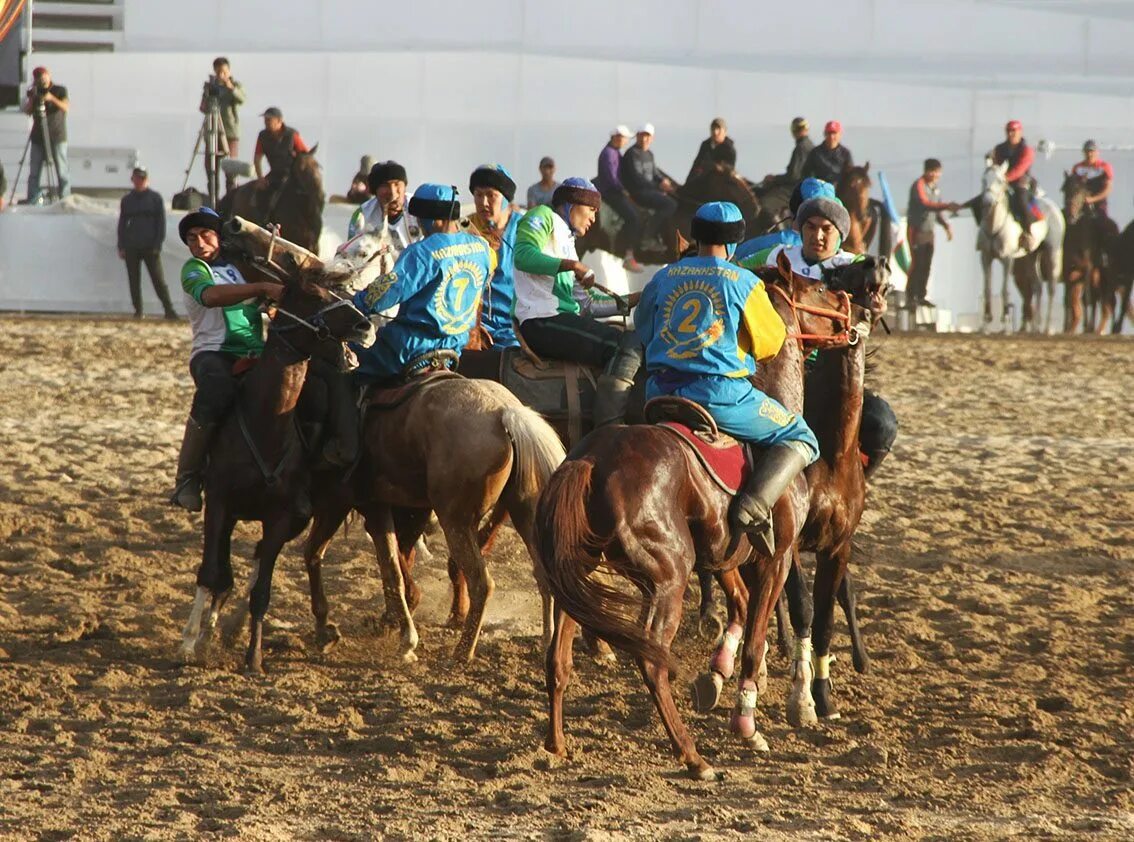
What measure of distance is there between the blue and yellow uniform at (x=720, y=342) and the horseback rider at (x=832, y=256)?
0.93 m

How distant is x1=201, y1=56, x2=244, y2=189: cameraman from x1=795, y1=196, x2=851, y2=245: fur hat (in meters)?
16.6

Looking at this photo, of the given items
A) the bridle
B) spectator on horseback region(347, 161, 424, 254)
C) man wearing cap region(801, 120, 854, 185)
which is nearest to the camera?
the bridle

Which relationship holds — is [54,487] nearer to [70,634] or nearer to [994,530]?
[70,634]

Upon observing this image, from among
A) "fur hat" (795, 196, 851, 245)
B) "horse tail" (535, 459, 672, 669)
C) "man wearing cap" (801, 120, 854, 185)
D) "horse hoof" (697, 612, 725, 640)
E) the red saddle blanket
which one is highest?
"man wearing cap" (801, 120, 854, 185)

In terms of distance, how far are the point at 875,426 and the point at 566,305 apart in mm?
2077

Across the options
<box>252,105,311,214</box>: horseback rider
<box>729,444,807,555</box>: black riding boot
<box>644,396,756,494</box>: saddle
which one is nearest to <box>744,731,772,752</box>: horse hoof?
<box>729,444,807,555</box>: black riding boot

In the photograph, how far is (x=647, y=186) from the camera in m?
22.5

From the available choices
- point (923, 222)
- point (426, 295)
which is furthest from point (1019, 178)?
point (426, 295)

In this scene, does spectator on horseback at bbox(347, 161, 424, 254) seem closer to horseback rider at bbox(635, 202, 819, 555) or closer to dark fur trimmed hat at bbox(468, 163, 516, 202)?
dark fur trimmed hat at bbox(468, 163, 516, 202)

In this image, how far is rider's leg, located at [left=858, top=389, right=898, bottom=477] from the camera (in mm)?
8336

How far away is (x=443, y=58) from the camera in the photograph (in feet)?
107

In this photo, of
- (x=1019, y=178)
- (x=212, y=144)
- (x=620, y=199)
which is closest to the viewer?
(x=620, y=199)

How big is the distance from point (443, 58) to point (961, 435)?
19702 millimetres

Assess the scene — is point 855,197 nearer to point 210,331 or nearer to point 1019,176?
point 1019,176
